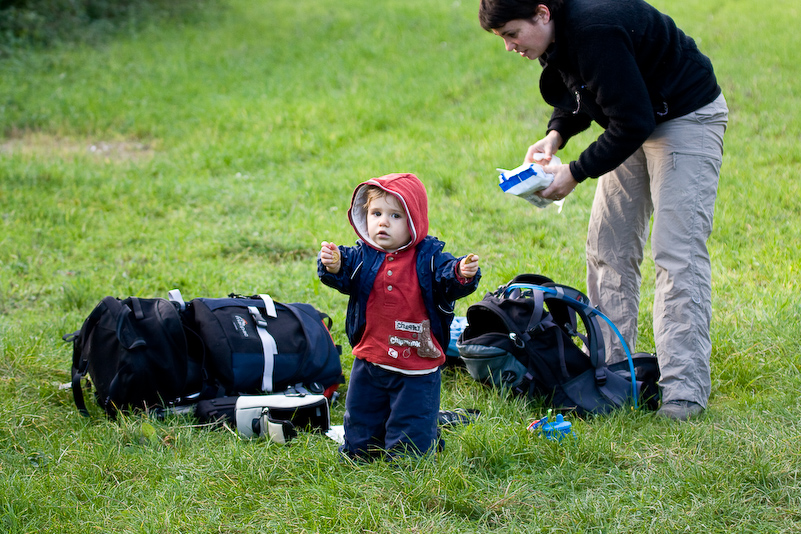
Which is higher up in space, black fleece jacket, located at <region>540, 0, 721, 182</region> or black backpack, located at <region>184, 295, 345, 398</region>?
black fleece jacket, located at <region>540, 0, 721, 182</region>

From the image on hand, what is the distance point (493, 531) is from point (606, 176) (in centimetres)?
222

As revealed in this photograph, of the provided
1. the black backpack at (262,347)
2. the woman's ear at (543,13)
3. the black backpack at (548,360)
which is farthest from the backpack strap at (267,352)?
the woman's ear at (543,13)

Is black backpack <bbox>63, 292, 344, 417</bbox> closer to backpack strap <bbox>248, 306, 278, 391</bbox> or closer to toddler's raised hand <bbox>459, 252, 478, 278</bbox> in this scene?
backpack strap <bbox>248, 306, 278, 391</bbox>

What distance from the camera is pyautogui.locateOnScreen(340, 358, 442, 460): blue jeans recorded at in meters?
3.04

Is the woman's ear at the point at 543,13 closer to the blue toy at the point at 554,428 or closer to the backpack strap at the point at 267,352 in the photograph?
the blue toy at the point at 554,428

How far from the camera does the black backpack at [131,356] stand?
3.66 meters

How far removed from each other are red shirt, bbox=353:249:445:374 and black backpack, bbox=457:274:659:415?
791mm

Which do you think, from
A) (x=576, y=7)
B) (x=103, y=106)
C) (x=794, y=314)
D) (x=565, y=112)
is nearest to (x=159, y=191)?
(x=103, y=106)

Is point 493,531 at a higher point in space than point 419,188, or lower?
lower

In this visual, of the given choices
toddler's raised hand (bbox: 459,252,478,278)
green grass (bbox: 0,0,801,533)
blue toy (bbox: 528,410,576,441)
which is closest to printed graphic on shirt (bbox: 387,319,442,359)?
toddler's raised hand (bbox: 459,252,478,278)

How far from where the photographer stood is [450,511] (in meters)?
2.76

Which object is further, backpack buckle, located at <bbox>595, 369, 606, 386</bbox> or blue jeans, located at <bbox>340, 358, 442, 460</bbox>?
backpack buckle, located at <bbox>595, 369, 606, 386</bbox>

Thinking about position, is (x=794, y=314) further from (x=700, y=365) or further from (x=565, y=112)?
(x=565, y=112)

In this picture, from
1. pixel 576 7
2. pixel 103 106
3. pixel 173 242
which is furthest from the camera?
pixel 103 106
